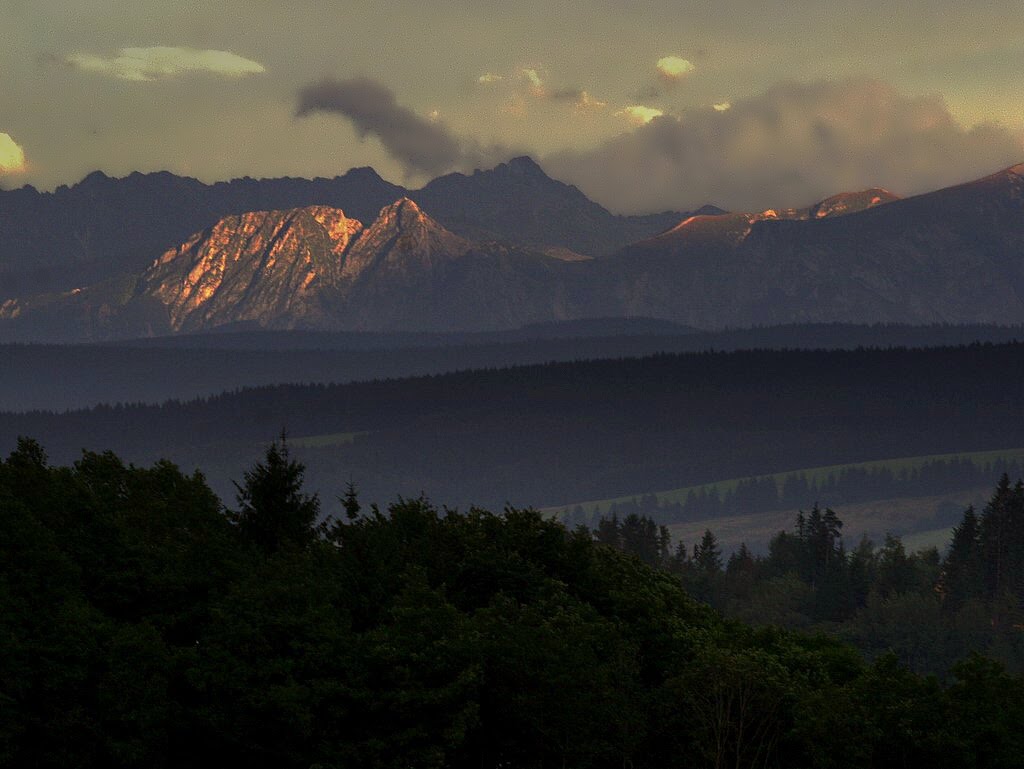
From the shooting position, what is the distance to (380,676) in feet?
286

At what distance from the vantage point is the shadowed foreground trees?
8356 cm

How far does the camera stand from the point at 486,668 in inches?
3487

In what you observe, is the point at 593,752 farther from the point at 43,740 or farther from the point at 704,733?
the point at 43,740

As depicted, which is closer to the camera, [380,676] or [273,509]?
[380,676]

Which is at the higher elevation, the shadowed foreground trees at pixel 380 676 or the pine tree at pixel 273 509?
the pine tree at pixel 273 509

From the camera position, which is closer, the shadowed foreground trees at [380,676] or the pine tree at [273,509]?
the shadowed foreground trees at [380,676]

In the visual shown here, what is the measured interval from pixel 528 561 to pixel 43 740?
31.6m

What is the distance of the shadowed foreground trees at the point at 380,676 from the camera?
83.6 metres

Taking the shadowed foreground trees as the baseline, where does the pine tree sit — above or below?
above

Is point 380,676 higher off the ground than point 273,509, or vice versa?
point 273,509

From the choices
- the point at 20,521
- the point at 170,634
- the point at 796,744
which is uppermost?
the point at 20,521

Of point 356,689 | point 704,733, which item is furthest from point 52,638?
point 704,733

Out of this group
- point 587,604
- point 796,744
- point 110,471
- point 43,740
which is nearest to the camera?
point 43,740

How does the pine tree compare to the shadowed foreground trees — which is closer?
the shadowed foreground trees
